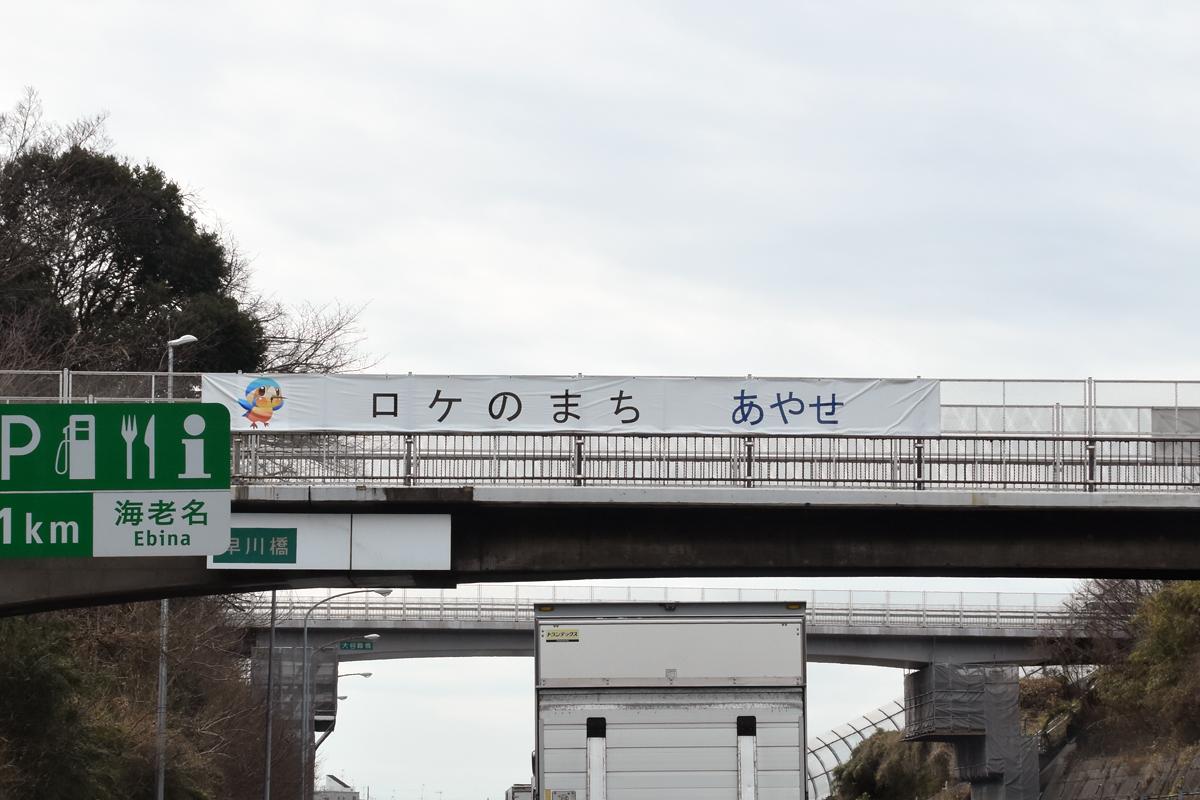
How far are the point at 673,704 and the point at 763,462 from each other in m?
11.2

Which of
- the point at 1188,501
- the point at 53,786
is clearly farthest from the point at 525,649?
the point at 1188,501

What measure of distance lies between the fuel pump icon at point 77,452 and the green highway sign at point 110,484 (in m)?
0.01

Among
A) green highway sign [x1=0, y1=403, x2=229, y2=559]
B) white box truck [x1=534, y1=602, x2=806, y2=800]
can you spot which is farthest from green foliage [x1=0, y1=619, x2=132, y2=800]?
white box truck [x1=534, y1=602, x2=806, y2=800]

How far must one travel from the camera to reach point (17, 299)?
59.4 m

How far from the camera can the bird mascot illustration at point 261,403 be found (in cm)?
3388

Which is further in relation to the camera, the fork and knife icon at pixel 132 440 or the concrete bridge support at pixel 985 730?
the concrete bridge support at pixel 985 730

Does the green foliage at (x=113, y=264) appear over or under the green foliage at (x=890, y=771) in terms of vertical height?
over

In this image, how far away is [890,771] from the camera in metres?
77.7

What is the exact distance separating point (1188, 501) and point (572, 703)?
14.3 metres

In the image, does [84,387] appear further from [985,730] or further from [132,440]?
[985,730]

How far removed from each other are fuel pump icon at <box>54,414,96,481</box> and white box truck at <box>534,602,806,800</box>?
6.95m

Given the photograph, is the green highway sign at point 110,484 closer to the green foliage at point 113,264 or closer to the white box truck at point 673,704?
the white box truck at point 673,704

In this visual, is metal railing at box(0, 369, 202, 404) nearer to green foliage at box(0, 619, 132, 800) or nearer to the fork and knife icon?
green foliage at box(0, 619, 132, 800)

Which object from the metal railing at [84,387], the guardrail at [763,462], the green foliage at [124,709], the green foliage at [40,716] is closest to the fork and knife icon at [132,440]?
the guardrail at [763,462]
